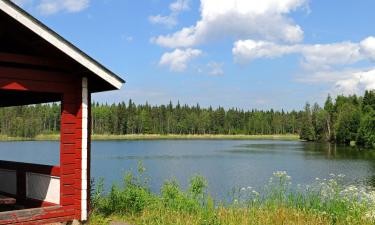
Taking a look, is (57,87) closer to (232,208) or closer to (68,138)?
(68,138)

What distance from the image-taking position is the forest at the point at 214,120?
93.7m

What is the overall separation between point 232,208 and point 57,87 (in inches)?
191

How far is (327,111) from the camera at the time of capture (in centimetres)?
11325

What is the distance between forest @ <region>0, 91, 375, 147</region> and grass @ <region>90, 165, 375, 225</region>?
236 feet


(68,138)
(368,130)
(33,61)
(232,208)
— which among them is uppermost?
(33,61)

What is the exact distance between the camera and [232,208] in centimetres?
1040

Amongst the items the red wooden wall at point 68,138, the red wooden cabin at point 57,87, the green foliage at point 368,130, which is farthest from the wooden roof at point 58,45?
the green foliage at point 368,130

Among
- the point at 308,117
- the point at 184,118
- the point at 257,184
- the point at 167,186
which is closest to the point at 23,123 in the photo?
the point at 184,118

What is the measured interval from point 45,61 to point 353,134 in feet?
302

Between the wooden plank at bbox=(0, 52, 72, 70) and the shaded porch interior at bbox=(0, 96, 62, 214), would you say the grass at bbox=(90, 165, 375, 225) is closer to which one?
the shaded porch interior at bbox=(0, 96, 62, 214)

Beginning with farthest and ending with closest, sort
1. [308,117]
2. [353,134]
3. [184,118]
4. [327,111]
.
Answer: [184,118], [308,117], [327,111], [353,134]

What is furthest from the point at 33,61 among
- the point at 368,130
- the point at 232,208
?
the point at 368,130

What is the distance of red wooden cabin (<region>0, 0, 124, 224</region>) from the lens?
8.00m

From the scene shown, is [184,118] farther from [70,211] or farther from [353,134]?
[70,211]
